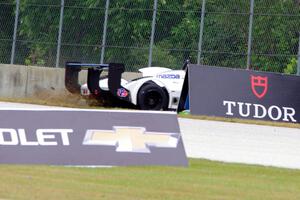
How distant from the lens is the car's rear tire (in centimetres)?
2594

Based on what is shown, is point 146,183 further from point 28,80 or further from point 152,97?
point 28,80

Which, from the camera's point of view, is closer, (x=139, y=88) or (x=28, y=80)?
(x=139, y=88)

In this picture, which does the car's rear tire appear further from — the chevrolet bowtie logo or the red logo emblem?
the chevrolet bowtie logo

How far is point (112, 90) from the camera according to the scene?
2611cm

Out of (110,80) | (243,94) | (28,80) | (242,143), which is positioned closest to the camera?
(242,143)

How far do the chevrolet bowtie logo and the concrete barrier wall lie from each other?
16.5m

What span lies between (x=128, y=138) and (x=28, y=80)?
60.3 ft

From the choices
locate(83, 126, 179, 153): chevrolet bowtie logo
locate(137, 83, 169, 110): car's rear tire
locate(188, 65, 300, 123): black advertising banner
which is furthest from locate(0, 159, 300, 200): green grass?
locate(137, 83, 169, 110): car's rear tire

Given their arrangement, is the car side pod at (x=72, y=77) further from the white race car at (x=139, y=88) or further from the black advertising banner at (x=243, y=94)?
the black advertising banner at (x=243, y=94)

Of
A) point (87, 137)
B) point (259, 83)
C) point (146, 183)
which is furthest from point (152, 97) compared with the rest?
point (146, 183)

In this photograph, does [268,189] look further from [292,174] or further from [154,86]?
[154,86]

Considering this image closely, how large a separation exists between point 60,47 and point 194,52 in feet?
15.0

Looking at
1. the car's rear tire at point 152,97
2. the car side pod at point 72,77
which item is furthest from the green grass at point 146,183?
the car side pod at point 72,77

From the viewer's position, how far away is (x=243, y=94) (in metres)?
23.2
